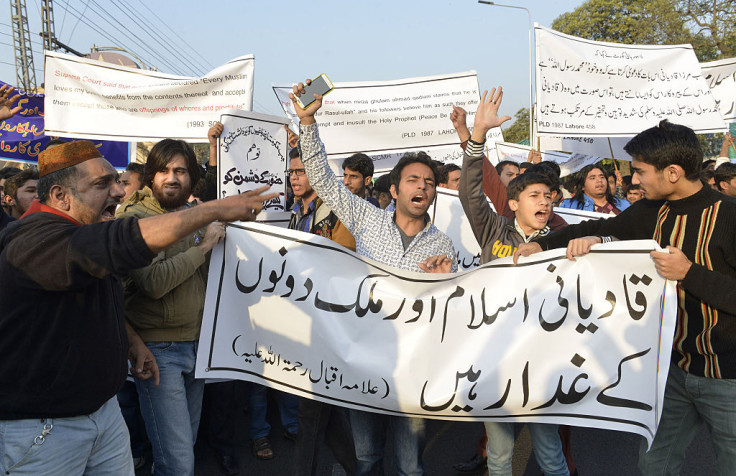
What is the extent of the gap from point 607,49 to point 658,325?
469cm

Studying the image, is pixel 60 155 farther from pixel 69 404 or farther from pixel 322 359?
pixel 322 359

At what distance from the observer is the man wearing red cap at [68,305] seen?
190 centimetres

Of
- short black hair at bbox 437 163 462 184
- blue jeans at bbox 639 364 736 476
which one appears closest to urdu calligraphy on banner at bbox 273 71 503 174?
short black hair at bbox 437 163 462 184

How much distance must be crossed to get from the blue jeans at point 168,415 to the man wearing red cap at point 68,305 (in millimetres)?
550

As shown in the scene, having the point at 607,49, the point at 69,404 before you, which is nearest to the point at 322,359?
the point at 69,404

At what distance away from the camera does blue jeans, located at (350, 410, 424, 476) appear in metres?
3.05

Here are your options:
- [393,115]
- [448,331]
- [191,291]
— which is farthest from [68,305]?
[393,115]

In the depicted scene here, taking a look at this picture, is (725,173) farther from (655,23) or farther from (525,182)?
(655,23)

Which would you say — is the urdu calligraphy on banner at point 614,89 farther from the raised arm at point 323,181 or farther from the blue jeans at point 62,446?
the blue jeans at point 62,446

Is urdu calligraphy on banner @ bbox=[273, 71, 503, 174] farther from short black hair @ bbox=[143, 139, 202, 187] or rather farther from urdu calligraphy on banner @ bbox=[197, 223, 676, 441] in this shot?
urdu calligraphy on banner @ bbox=[197, 223, 676, 441]

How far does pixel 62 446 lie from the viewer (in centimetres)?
212

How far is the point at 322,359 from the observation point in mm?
3000

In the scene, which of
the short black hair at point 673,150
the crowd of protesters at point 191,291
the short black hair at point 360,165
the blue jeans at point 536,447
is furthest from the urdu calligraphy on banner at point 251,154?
the short black hair at point 673,150

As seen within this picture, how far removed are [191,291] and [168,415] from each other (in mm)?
642
